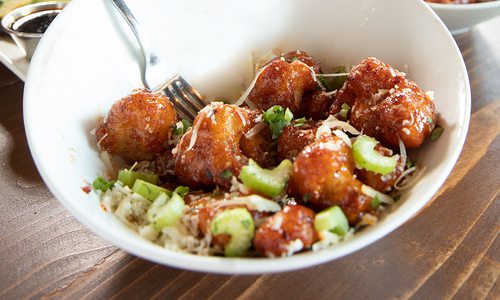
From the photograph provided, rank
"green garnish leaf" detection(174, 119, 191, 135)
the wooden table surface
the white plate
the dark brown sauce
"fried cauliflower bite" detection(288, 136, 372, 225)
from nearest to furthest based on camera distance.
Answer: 1. "fried cauliflower bite" detection(288, 136, 372, 225)
2. the wooden table surface
3. "green garnish leaf" detection(174, 119, 191, 135)
4. the white plate
5. the dark brown sauce

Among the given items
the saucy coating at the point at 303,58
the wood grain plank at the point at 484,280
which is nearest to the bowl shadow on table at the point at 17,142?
the saucy coating at the point at 303,58

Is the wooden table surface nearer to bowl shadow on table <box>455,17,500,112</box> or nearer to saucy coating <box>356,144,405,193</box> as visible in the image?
saucy coating <box>356,144,405,193</box>

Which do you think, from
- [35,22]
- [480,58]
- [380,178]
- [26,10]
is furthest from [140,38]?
[480,58]

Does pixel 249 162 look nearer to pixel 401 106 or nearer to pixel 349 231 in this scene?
pixel 349 231

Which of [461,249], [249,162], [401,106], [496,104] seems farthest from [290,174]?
[496,104]

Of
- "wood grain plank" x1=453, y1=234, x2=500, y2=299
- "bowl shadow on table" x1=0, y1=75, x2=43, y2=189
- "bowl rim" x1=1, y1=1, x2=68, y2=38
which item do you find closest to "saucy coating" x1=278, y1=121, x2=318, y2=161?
"wood grain plank" x1=453, y1=234, x2=500, y2=299

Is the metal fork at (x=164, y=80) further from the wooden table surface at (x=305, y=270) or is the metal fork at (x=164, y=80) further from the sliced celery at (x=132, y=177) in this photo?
the wooden table surface at (x=305, y=270)
